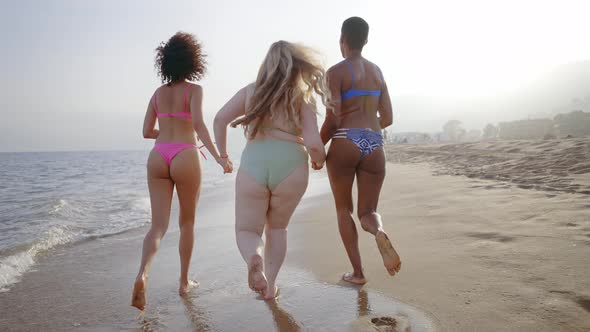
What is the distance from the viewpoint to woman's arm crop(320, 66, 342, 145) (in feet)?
10.3

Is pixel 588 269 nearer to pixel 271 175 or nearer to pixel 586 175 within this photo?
pixel 271 175

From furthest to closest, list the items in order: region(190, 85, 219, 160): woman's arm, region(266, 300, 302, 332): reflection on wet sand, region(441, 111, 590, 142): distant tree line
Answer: region(441, 111, 590, 142): distant tree line < region(190, 85, 219, 160): woman's arm < region(266, 300, 302, 332): reflection on wet sand

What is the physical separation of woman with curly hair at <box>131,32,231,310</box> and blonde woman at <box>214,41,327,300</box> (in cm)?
55

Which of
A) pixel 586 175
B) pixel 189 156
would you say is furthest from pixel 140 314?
pixel 586 175

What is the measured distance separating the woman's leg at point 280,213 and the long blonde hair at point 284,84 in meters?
0.38

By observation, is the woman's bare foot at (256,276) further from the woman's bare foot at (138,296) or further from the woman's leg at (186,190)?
the woman's leg at (186,190)

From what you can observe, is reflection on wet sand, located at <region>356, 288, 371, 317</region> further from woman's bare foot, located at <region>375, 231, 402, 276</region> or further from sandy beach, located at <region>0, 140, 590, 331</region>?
woman's bare foot, located at <region>375, 231, 402, 276</region>

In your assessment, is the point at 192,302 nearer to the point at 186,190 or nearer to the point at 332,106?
the point at 186,190

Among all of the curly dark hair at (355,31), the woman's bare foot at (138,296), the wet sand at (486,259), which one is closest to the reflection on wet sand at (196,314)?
the woman's bare foot at (138,296)

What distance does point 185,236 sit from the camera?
330 centimetres

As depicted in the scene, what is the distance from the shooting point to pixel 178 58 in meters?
3.19

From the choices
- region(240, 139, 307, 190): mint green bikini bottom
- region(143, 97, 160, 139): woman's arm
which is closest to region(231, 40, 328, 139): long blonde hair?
region(240, 139, 307, 190): mint green bikini bottom

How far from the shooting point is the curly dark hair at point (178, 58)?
319 centimetres

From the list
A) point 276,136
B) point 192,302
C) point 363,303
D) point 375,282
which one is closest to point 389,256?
point 363,303
